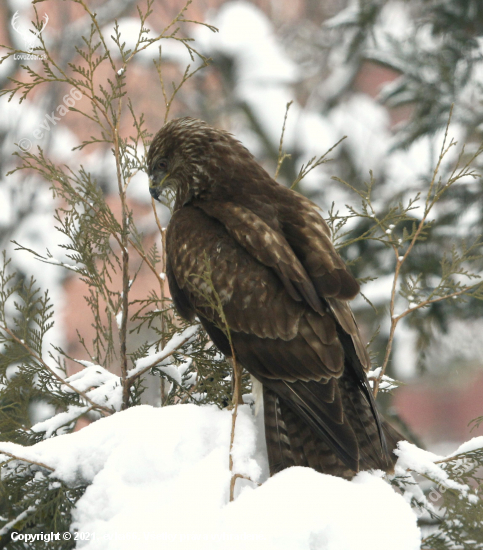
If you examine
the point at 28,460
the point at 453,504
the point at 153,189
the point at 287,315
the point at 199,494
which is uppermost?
the point at 153,189

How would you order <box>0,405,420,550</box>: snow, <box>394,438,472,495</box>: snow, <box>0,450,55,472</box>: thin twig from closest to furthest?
<box>0,405,420,550</box>: snow, <box>0,450,55,472</box>: thin twig, <box>394,438,472,495</box>: snow

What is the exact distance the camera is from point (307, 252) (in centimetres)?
240

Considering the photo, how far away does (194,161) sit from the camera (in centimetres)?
286

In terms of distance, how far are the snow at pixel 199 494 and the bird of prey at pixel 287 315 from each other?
5.8 inches

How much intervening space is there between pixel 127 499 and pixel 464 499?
0.99m

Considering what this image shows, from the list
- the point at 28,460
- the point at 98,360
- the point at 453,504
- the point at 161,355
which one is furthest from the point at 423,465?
the point at 98,360

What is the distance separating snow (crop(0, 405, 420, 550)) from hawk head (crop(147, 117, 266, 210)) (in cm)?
117

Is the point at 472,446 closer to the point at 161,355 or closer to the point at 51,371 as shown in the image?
the point at 161,355

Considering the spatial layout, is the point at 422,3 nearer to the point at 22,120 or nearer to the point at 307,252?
the point at 307,252

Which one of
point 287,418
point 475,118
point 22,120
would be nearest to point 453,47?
point 475,118

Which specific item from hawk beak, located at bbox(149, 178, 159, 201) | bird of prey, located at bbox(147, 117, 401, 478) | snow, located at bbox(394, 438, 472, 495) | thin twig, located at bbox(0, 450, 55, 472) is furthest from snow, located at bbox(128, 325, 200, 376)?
hawk beak, located at bbox(149, 178, 159, 201)

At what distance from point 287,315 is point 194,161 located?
100 centimetres

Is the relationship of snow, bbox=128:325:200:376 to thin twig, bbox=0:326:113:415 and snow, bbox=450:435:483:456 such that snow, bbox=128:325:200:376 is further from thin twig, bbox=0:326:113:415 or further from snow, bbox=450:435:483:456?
snow, bbox=450:435:483:456

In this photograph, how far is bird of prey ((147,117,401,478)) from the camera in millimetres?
2021
